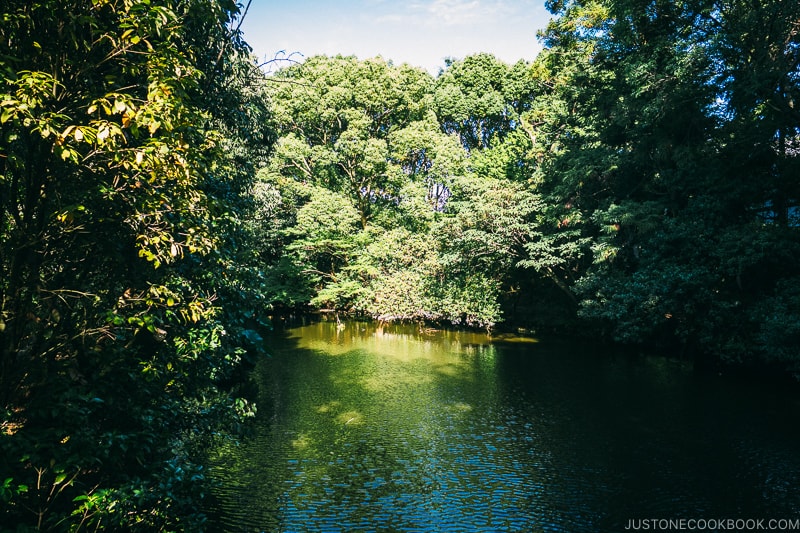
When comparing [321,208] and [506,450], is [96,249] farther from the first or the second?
[321,208]

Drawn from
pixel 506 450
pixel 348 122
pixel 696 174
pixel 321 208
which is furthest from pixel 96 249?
pixel 348 122

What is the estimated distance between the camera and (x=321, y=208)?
3341 centimetres

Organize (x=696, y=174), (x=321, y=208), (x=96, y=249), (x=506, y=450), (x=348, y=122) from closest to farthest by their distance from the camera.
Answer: (x=96, y=249) → (x=506, y=450) → (x=696, y=174) → (x=321, y=208) → (x=348, y=122)

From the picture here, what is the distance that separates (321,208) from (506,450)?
2367 cm

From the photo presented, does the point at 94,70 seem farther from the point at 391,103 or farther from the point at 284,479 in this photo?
the point at 391,103

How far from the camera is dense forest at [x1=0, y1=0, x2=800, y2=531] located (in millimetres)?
5270

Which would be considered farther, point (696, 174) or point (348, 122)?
point (348, 122)

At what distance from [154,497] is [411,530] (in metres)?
5.05

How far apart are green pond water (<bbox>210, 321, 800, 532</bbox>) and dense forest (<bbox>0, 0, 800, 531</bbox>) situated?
2.37m

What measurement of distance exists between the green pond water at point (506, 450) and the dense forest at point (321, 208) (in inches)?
93.1

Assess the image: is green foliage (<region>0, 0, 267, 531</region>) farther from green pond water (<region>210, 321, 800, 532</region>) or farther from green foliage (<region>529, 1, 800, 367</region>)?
green foliage (<region>529, 1, 800, 367</region>)

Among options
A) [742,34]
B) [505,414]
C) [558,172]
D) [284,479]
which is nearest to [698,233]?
[742,34]

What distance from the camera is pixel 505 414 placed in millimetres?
15578

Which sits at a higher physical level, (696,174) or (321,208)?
(321,208)
